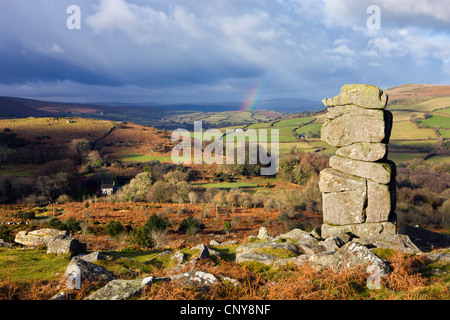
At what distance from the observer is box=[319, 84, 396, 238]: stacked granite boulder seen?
13.8m

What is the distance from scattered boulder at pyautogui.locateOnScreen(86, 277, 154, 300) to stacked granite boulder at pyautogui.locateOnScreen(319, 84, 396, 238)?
11.0 m

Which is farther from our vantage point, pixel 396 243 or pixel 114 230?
pixel 114 230

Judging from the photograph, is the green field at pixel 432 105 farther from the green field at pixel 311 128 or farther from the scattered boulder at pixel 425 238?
the scattered boulder at pixel 425 238

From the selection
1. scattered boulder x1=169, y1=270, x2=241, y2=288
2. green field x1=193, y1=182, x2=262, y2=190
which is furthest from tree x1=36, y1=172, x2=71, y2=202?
scattered boulder x1=169, y1=270, x2=241, y2=288

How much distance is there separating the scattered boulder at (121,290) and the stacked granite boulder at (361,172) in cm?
1098

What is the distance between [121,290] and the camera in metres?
5.80

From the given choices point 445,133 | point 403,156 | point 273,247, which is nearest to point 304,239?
point 273,247

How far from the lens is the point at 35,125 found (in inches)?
3959

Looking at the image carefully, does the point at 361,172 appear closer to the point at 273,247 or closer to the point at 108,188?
the point at 273,247

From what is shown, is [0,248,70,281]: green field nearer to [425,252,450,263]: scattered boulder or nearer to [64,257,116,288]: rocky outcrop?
[64,257,116,288]: rocky outcrop

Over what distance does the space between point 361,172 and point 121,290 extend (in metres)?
12.4

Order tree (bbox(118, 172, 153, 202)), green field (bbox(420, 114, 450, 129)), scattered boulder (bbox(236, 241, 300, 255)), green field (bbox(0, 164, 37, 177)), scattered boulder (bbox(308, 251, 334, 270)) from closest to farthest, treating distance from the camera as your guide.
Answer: scattered boulder (bbox(308, 251, 334, 270))
scattered boulder (bbox(236, 241, 300, 255))
tree (bbox(118, 172, 153, 202))
green field (bbox(0, 164, 37, 177))
green field (bbox(420, 114, 450, 129))
